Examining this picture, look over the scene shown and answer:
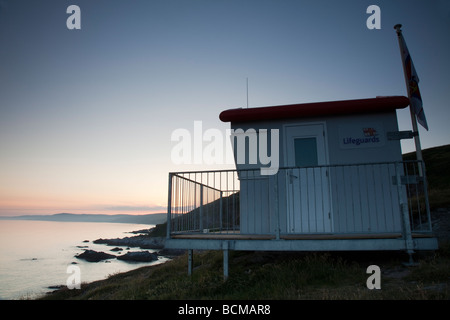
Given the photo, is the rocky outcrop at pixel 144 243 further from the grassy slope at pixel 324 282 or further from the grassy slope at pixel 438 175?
the grassy slope at pixel 324 282

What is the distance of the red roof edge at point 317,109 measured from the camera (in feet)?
22.1

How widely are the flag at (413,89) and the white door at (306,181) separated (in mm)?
2490

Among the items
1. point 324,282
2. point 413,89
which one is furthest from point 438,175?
point 324,282

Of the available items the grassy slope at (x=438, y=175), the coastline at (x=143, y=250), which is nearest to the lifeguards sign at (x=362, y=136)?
the grassy slope at (x=438, y=175)

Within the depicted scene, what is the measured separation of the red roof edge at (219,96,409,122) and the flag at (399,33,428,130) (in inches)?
37.1

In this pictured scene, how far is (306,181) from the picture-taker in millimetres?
6816

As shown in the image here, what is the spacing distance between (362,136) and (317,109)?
129 cm

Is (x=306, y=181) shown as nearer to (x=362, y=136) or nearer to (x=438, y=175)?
(x=362, y=136)

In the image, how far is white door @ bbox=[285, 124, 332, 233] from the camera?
6898 mm

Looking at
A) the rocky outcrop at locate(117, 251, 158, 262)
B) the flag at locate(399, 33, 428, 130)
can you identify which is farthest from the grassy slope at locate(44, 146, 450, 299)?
the rocky outcrop at locate(117, 251, 158, 262)

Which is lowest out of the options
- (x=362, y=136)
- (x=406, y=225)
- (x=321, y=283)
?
(x=321, y=283)

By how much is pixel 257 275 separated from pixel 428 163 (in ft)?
85.5

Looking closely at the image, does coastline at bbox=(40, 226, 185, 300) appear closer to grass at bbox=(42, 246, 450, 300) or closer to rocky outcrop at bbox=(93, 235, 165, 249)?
rocky outcrop at bbox=(93, 235, 165, 249)
